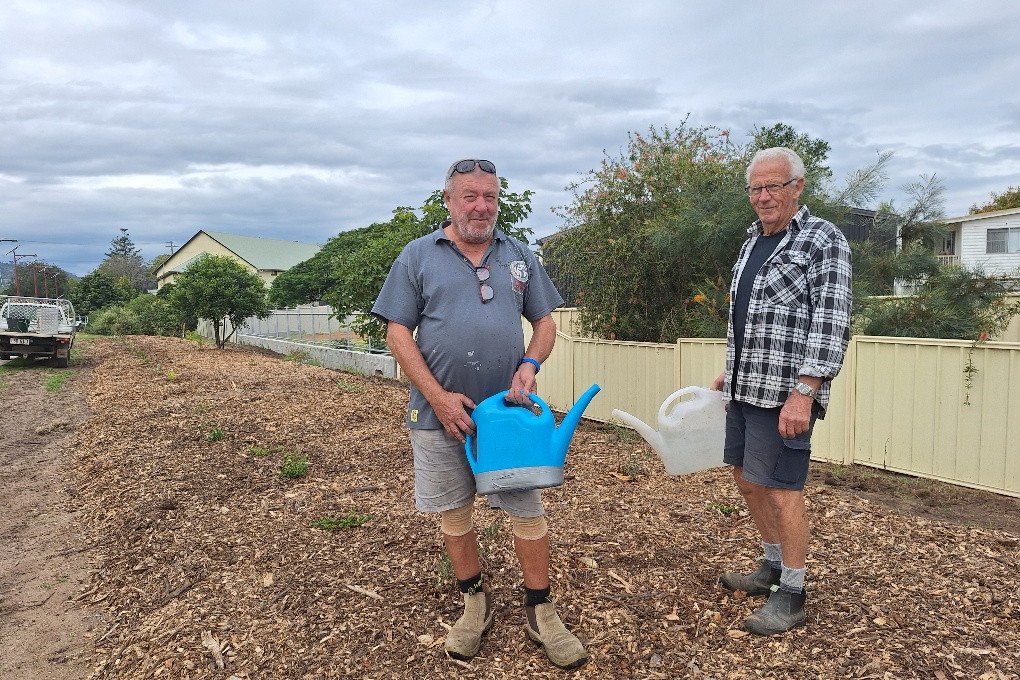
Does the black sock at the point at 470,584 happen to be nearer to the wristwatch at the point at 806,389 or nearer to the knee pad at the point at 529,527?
the knee pad at the point at 529,527

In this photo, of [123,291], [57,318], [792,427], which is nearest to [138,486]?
[792,427]

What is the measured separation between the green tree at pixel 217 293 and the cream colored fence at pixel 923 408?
54.7 feet

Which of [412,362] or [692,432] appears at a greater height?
[412,362]

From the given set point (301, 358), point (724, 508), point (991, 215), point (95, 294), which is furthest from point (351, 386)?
point (95, 294)

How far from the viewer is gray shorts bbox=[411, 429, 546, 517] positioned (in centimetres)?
260

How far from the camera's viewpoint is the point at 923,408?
545cm

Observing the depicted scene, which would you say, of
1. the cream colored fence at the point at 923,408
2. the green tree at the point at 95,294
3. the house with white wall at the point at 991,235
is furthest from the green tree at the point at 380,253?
the green tree at the point at 95,294

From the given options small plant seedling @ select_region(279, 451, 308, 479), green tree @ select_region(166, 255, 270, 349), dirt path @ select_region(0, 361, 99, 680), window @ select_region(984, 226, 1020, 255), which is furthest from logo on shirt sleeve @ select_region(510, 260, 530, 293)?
window @ select_region(984, 226, 1020, 255)

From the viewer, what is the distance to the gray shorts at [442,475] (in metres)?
2.60

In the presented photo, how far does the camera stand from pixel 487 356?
8.29 ft

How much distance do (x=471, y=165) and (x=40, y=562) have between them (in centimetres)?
374

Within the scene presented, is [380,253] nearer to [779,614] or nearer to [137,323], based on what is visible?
[779,614]

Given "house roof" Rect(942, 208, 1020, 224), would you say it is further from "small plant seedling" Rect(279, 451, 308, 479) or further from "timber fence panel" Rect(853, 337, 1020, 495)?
"small plant seedling" Rect(279, 451, 308, 479)

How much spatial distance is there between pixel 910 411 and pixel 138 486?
610cm
